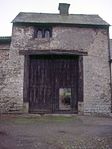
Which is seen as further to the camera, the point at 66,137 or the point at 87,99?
the point at 87,99

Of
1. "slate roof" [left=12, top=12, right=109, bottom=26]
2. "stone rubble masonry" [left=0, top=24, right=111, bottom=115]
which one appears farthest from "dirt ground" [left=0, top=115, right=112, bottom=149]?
"slate roof" [left=12, top=12, right=109, bottom=26]

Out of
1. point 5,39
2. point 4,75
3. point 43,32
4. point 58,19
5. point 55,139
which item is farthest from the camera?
point 58,19

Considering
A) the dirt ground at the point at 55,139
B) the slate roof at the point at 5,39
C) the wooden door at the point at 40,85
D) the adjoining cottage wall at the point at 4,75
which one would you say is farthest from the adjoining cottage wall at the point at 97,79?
the dirt ground at the point at 55,139

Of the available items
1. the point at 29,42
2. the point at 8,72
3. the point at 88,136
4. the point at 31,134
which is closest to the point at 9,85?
the point at 8,72

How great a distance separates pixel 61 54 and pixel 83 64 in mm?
1695

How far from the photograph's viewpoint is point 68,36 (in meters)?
17.2

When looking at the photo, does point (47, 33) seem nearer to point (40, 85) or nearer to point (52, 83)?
point (52, 83)

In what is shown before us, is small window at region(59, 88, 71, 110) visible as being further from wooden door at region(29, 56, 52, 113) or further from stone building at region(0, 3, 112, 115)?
wooden door at region(29, 56, 52, 113)

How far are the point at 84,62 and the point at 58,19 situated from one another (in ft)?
12.9

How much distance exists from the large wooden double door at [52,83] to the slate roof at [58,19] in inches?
101

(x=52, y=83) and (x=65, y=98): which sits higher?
(x=52, y=83)

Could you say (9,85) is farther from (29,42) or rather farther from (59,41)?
(59,41)

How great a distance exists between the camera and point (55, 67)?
17031 millimetres

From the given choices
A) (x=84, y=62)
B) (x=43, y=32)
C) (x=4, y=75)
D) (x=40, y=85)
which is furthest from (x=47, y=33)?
(x=4, y=75)
